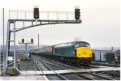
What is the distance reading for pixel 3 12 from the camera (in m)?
30.1

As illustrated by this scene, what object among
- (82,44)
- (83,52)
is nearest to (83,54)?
(83,52)

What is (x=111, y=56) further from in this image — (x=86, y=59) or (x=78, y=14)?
(x=78, y=14)

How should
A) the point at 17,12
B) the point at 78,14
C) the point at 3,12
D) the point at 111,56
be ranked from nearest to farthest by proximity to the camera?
1. the point at 3,12
2. the point at 78,14
3. the point at 17,12
4. the point at 111,56

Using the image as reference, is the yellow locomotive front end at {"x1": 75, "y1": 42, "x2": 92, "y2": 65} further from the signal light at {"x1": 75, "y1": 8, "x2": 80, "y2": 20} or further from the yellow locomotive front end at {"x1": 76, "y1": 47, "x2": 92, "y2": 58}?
the signal light at {"x1": 75, "y1": 8, "x2": 80, "y2": 20}

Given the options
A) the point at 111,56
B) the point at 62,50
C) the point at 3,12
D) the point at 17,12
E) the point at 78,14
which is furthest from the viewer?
the point at 62,50

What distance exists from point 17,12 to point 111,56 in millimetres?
16359

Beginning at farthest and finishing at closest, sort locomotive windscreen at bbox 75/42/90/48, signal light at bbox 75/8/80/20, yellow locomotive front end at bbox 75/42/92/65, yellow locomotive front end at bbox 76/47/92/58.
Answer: locomotive windscreen at bbox 75/42/90/48, yellow locomotive front end at bbox 76/47/92/58, yellow locomotive front end at bbox 75/42/92/65, signal light at bbox 75/8/80/20

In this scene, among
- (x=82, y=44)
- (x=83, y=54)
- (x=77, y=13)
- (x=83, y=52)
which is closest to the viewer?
(x=77, y=13)

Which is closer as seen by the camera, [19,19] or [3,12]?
[3,12]

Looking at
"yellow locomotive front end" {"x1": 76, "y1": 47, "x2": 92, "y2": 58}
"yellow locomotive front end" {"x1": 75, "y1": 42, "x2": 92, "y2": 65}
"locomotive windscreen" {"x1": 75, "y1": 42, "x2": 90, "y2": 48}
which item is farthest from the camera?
"locomotive windscreen" {"x1": 75, "y1": 42, "x2": 90, "y2": 48}

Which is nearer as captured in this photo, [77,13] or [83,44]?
[77,13]

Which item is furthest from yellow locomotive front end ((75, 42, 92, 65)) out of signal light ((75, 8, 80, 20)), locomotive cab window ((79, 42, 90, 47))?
signal light ((75, 8, 80, 20))

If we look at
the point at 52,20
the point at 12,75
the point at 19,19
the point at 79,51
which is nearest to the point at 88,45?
the point at 79,51

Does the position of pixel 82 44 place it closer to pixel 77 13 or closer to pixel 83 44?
pixel 83 44
